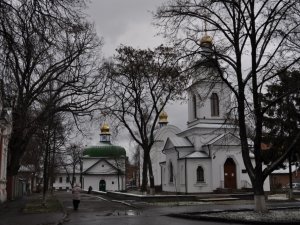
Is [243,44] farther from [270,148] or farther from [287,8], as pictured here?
[270,148]

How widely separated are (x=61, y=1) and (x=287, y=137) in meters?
31.7

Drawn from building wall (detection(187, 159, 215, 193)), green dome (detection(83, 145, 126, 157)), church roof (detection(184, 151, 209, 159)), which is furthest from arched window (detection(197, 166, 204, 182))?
green dome (detection(83, 145, 126, 157))

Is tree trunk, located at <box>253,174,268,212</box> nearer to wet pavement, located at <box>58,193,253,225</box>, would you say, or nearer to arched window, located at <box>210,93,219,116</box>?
wet pavement, located at <box>58,193,253,225</box>

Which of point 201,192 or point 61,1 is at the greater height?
point 61,1

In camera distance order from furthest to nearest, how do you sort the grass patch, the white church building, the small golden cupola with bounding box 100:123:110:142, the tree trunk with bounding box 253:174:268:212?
the small golden cupola with bounding box 100:123:110:142
the white church building
the grass patch
the tree trunk with bounding box 253:174:268:212

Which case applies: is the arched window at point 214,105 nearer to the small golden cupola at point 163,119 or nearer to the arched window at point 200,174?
the arched window at point 200,174

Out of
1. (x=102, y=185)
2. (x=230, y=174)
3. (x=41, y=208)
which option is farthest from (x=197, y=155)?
(x=102, y=185)

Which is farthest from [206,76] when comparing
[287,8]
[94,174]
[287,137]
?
[94,174]

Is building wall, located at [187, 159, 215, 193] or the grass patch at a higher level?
building wall, located at [187, 159, 215, 193]

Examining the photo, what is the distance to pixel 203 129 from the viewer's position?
4844 centimetres

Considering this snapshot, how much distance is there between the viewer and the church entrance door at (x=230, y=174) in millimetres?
46406

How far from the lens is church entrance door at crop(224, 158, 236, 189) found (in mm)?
46406

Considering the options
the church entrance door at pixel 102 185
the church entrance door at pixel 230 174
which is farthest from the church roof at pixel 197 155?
the church entrance door at pixel 102 185

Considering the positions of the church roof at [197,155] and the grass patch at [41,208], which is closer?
the grass patch at [41,208]
